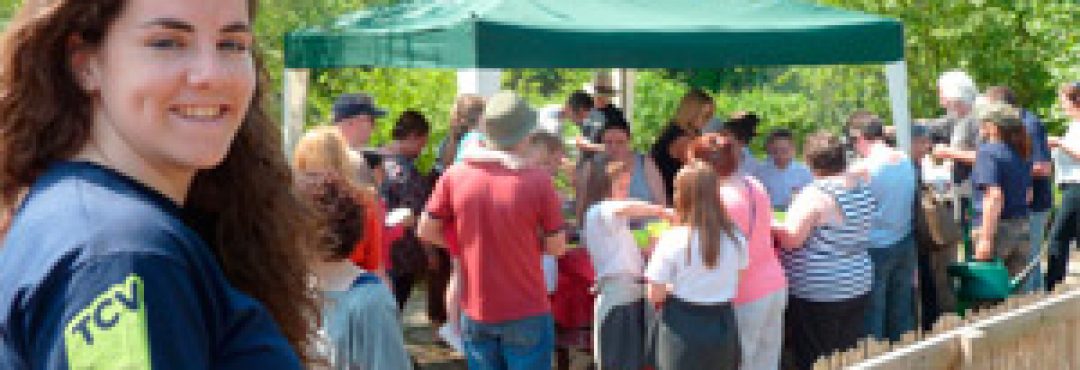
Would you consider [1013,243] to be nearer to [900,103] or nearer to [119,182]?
[900,103]

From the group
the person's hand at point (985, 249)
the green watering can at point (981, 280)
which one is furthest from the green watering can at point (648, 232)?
the person's hand at point (985, 249)

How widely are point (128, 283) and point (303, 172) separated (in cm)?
263

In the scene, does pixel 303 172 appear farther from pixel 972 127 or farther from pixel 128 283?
pixel 972 127

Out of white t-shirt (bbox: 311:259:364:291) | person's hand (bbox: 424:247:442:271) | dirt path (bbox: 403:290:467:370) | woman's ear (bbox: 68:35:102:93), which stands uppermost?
woman's ear (bbox: 68:35:102:93)

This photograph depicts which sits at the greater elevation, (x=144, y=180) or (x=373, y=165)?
(x=144, y=180)

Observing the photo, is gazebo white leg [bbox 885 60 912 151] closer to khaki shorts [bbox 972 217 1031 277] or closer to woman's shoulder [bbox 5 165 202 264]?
khaki shorts [bbox 972 217 1031 277]

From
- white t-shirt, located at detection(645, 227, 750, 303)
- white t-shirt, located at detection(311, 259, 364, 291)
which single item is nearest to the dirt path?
white t-shirt, located at detection(645, 227, 750, 303)

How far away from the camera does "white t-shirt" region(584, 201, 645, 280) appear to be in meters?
5.27

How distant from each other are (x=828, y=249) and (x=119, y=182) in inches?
185

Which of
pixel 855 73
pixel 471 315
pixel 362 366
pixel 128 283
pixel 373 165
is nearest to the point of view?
pixel 128 283

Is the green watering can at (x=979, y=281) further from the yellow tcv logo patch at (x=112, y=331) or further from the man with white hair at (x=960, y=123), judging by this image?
the yellow tcv logo patch at (x=112, y=331)

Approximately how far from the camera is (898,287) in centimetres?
625

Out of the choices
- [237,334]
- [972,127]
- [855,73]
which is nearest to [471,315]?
[237,334]

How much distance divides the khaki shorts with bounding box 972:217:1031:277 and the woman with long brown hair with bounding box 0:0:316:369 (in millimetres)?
6415
